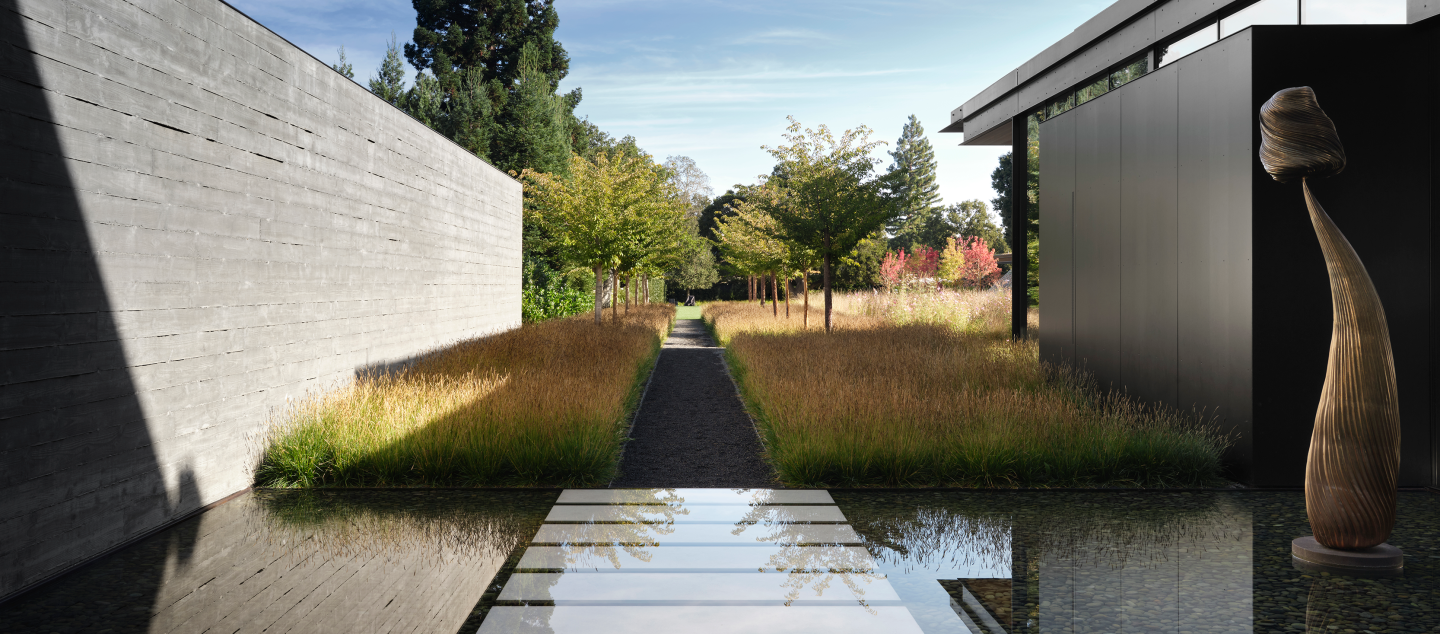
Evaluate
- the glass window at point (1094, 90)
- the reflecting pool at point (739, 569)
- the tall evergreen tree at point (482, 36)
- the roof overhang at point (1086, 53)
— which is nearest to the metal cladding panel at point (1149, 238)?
the roof overhang at point (1086, 53)

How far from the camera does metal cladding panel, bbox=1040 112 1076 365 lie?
9.15 meters

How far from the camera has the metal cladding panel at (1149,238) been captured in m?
6.87

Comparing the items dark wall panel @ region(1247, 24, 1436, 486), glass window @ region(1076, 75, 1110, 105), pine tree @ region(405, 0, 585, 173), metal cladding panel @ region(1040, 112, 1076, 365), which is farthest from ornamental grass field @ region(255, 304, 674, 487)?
pine tree @ region(405, 0, 585, 173)

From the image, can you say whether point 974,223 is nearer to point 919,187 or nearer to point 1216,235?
point 919,187

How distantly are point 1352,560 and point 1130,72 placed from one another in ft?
20.2

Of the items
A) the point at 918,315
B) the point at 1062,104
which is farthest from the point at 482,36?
the point at 1062,104

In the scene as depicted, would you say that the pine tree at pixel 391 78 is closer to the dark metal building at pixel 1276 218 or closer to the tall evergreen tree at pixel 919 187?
the dark metal building at pixel 1276 218

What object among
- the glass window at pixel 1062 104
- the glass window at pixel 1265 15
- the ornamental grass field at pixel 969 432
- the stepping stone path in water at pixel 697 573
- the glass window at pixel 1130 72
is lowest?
the stepping stone path in water at pixel 697 573

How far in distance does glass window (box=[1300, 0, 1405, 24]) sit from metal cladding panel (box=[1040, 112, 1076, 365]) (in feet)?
10.1

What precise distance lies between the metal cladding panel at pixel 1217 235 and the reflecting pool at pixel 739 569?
98 cm

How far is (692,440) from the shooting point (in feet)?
24.9

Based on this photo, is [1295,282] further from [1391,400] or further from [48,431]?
[48,431]

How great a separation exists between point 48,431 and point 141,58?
2.21 meters

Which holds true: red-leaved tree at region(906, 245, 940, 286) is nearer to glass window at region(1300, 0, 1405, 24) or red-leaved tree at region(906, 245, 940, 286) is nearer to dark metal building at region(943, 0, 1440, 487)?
dark metal building at region(943, 0, 1440, 487)
